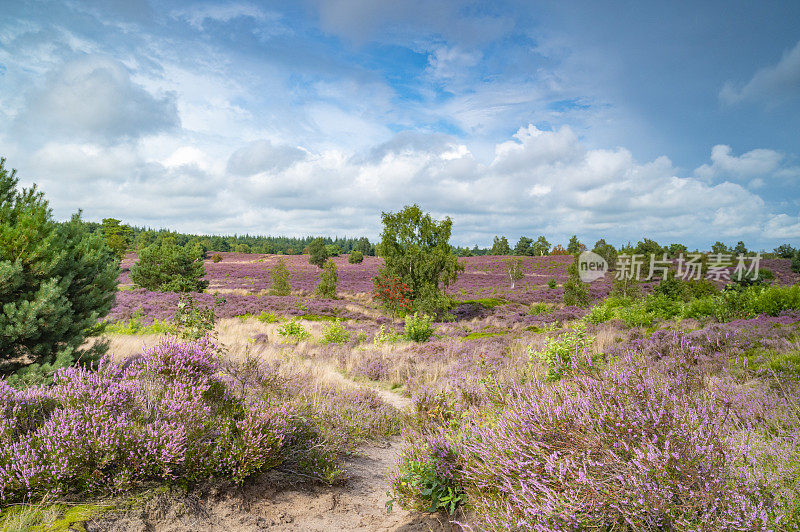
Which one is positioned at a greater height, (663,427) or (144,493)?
(663,427)

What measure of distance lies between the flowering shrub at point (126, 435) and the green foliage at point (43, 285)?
81.1 inches

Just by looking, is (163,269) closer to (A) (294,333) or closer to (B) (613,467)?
(A) (294,333)

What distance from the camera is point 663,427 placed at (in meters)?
2.51

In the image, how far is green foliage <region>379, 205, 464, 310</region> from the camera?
28.0 metres

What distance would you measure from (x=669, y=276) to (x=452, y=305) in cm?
1667

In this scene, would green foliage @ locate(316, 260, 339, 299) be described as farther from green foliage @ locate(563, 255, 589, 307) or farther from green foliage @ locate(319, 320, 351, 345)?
green foliage @ locate(563, 255, 589, 307)

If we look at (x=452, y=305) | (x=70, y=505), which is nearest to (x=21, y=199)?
(x=70, y=505)

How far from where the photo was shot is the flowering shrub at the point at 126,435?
2.88 meters

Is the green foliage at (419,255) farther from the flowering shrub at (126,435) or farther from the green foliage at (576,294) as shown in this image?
the flowering shrub at (126,435)

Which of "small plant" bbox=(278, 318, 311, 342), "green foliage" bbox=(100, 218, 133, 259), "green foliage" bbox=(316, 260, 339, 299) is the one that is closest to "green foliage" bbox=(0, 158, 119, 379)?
"small plant" bbox=(278, 318, 311, 342)

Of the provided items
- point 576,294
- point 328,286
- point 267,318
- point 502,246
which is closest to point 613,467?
point 267,318

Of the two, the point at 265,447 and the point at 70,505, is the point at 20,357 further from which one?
the point at 265,447

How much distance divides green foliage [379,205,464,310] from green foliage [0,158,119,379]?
859 inches

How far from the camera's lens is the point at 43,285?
17.8 ft
